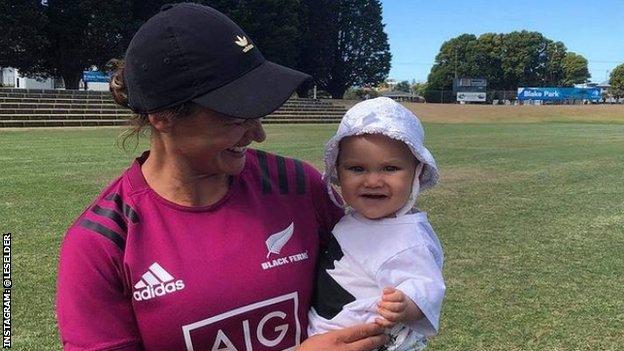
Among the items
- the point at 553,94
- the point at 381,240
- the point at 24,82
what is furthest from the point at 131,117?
the point at 24,82

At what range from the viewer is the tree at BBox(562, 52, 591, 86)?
10419cm

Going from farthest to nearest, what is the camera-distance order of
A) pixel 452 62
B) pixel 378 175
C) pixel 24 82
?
pixel 452 62 < pixel 24 82 < pixel 378 175

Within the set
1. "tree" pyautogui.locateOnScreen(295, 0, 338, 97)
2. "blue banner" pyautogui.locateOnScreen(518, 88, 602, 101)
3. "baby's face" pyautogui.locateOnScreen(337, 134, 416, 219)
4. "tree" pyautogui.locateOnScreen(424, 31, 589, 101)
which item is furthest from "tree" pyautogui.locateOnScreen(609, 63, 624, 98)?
"baby's face" pyautogui.locateOnScreen(337, 134, 416, 219)

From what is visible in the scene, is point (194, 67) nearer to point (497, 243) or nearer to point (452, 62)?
point (497, 243)

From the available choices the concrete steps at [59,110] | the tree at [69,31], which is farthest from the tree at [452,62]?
the concrete steps at [59,110]

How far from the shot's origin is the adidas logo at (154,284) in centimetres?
166

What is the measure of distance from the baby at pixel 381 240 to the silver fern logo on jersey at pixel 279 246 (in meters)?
0.20

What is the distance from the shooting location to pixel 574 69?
10419 centimetres

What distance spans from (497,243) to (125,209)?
223 inches

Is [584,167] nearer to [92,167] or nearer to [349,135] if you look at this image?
[92,167]

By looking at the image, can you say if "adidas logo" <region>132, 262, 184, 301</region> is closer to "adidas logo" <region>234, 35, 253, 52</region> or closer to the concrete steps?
"adidas logo" <region>234, 35, 253, 52</region>

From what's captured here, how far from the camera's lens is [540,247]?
658 centimetres

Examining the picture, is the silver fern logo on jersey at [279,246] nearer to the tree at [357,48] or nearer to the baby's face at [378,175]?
the baby's face at [378,175]

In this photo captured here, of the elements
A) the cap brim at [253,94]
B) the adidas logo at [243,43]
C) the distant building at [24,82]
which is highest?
the distant building at [24,82]
